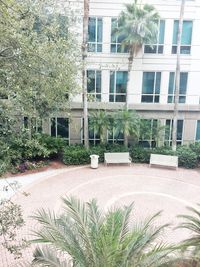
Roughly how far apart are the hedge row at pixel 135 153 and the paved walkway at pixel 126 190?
2.30ft

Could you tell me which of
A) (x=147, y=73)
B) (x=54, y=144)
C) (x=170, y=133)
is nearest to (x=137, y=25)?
(x=147, y=73)

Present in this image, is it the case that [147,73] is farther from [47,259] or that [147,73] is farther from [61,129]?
[47,259]

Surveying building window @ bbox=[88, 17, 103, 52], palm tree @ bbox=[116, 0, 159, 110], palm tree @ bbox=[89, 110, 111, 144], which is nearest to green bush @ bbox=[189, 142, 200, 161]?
palm tree @ bbox=[89, 110, 111, 144]

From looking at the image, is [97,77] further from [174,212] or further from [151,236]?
[151,236]

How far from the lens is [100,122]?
19.7 m

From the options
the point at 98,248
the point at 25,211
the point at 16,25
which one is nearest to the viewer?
the point at 98,248

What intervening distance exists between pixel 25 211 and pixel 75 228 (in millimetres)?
6682

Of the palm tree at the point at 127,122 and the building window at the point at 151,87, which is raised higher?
the building window at the point at 151,87

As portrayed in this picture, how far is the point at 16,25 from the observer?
7.95m

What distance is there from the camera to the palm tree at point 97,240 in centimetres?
654

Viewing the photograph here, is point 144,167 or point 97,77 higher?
point 97,77

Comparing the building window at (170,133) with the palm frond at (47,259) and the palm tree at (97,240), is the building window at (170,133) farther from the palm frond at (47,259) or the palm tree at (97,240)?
the palm frond at (47,259)

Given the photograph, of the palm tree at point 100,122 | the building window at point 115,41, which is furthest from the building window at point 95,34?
the palm tree at point 100,122

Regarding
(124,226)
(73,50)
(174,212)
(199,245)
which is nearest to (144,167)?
(174,212)
